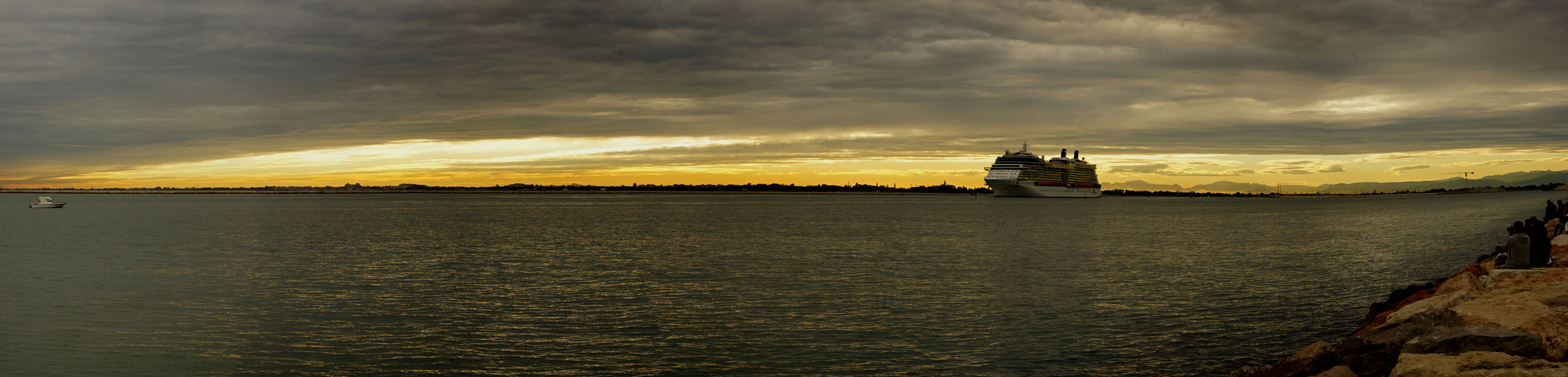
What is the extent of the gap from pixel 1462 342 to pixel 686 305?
15709mm

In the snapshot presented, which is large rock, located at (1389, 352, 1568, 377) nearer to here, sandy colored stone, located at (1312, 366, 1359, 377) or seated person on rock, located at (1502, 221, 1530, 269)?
sandy colored stone, located at (1312, 366, 1359, 377)

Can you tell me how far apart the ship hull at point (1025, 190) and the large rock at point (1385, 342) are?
156 metres

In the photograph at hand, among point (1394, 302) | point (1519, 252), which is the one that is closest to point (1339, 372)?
point (1394, 302)

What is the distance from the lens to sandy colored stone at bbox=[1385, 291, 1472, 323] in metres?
13.9

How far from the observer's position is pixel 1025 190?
170 metres

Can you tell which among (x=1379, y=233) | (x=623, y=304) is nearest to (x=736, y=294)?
(x=623, y=304)

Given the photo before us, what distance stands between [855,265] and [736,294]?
33.9ft

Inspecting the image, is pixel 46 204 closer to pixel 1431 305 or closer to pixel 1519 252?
pixel 1431 305

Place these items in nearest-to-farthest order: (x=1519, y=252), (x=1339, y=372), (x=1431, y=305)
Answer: (x=1339, y=372)
(x=1431, y=305)
(x=1519, y=252)

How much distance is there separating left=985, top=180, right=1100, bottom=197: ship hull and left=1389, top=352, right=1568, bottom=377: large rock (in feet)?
524

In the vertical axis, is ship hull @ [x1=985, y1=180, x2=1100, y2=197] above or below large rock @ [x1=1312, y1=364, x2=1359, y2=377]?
above

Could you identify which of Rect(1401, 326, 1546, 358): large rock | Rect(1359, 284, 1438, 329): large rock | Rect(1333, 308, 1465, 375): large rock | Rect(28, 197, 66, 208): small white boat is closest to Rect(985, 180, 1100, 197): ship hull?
Rect(1359, 284, 1438, 329): large rock

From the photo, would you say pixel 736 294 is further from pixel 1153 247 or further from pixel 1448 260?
pixel 1448 260

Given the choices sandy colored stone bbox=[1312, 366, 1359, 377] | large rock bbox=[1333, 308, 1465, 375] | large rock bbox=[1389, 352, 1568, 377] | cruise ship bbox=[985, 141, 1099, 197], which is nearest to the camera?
large rock bbox=[1389, 352, 1568, 377]
